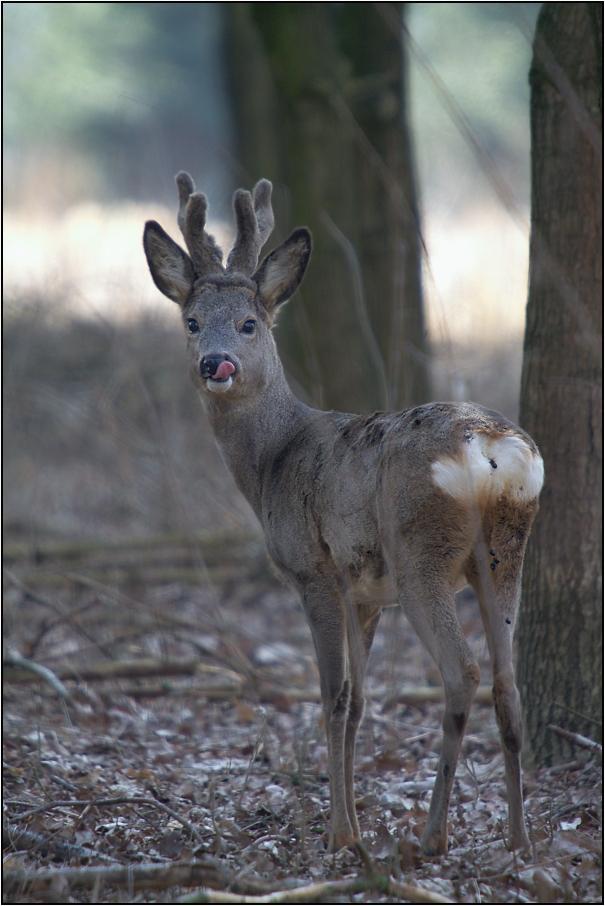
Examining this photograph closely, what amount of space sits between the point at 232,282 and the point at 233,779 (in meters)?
2.73

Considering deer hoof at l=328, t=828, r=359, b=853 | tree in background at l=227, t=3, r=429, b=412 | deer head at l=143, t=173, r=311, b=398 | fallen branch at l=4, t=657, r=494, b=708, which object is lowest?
deer hoof at l=328, t=828, r=359, b=853

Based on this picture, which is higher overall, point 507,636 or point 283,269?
point 283,269

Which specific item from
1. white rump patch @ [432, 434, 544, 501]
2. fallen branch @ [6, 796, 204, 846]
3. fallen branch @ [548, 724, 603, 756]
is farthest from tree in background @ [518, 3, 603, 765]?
fallen branch @ [6, 796, 204, 846]

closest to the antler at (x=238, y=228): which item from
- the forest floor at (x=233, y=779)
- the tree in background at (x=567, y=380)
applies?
the tree in background at (x=567, y=380)

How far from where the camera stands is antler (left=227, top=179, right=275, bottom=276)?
455 cm

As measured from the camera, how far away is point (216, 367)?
13.9 ft

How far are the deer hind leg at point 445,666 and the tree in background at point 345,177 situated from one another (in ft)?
14.1

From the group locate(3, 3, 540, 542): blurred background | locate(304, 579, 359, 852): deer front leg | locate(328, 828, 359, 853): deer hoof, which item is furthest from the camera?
locate(3, 3, 540, 542): blurred background

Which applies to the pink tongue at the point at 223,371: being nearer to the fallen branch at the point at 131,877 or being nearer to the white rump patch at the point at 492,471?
the white rump patch at the point at 492,471

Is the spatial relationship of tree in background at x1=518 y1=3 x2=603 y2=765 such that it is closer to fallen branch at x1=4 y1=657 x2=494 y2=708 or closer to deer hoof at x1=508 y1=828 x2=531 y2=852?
deer hoof at x1=508 y1=828 x2=531 y2=852

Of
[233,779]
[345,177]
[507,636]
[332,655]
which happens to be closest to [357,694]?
[332,655]

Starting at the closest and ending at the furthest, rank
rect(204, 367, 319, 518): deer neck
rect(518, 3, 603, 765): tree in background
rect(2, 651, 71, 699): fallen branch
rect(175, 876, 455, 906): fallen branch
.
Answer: rect(175, 876, 455, 906): fallen branch
rect(518, 3, 603, 765): tree in background
rect(204, 367, 319, 518): deer neck
rect(2, 651, 71, 699): fallen branch

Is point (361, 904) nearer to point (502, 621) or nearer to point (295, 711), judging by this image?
point (502, 621)

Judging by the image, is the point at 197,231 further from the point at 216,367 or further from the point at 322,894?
the point at 322,894
